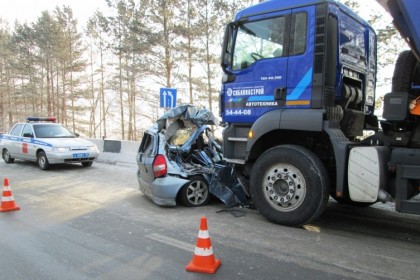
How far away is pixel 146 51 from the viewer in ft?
78.2

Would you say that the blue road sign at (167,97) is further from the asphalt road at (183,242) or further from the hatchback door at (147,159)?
the asphalt road at (183,242)

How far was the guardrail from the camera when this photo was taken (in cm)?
1345

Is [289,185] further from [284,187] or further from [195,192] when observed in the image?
[195,192]

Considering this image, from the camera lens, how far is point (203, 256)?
3.68 metres

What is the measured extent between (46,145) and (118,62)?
19435mm

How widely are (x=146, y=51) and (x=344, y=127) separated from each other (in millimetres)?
20180

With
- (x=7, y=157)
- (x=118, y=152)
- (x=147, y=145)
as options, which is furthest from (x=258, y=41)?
(x=7, y=157)

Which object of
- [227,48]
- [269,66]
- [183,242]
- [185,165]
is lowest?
[183,242]

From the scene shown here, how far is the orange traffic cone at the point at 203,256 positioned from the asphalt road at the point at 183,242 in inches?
2.8

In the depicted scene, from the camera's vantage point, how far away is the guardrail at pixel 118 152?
1345 cm

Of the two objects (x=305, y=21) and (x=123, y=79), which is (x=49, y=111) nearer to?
(x=123, y=79)

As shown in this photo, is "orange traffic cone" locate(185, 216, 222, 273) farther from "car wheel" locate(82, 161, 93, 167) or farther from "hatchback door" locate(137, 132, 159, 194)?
"car wheel" locate(82, 161, 93, 167)

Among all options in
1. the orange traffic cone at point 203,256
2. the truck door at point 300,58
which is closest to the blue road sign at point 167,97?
the truck door at point 300,58

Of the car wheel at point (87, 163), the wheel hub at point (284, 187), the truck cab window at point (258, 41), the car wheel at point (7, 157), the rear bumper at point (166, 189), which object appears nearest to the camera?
the wheel hub at point (284, 187)
